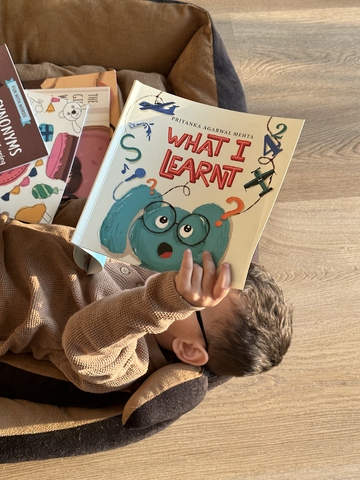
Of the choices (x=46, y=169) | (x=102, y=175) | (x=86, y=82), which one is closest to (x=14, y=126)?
(x=46, y=169)

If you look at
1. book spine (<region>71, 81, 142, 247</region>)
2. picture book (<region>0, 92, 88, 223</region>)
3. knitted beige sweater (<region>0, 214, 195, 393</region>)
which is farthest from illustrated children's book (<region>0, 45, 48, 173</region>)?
book spine (<region>71, 81, 142, 247</region>)

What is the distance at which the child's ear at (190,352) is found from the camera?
740 millimetres

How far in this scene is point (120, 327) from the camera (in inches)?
23.8

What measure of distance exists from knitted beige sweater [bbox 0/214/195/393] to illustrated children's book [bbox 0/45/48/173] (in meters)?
0.17

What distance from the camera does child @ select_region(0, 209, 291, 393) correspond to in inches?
22.4

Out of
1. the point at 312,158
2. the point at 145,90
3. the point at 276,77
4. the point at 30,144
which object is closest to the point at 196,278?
the point at 145,90

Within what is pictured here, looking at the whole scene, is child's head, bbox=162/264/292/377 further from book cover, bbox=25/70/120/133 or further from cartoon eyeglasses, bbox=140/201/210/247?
book cover, bbox=25/70/120/133

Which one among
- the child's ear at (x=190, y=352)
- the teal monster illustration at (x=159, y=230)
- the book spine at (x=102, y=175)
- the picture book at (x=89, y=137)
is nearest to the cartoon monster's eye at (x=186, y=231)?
the teal monster illustration at (x=159, y=230)

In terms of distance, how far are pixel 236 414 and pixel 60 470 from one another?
1.42ft

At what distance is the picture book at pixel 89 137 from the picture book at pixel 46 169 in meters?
0.02

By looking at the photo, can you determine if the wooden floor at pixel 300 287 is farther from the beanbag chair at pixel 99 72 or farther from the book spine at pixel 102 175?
the book spine at pixel 102 175

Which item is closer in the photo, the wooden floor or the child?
the child

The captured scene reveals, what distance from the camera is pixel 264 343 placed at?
699mm

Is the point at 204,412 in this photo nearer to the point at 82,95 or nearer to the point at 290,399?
the point at 290,399
